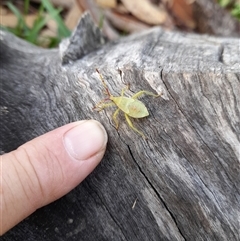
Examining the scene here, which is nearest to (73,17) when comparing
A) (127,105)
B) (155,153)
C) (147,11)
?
(147,11)

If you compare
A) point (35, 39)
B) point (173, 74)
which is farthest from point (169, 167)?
point (35, 39)

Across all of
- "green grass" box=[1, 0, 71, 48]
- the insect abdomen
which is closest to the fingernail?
the insect abdomen

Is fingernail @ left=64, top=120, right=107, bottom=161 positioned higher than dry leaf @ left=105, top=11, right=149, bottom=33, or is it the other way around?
dry leaf @ left=105, top=11, right=149, bottom=33

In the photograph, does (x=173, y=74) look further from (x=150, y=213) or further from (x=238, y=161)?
(x=150, y=213)

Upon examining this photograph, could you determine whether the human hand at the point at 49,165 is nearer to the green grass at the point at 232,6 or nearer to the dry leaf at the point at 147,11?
the dry leaf at the point at 147,11

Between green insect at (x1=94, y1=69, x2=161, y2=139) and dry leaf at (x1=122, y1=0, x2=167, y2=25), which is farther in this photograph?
dry leaf at (x1=122, y1=0, x2=167, y2=25)

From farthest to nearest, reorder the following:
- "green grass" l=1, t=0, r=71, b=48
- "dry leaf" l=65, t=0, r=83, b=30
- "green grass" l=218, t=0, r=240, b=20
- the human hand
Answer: "green grass" l=218, t=0, r=240, b=20 → "dry leaf" l=65, t=0, r=83, b=30 → "green grass" l=1, t=0, r=71, b=48 → the human hand

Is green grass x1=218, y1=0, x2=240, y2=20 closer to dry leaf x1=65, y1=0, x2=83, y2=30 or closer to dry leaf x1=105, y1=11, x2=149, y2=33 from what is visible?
dry leaf x1=105, y1=11, x2=149, y2=33
